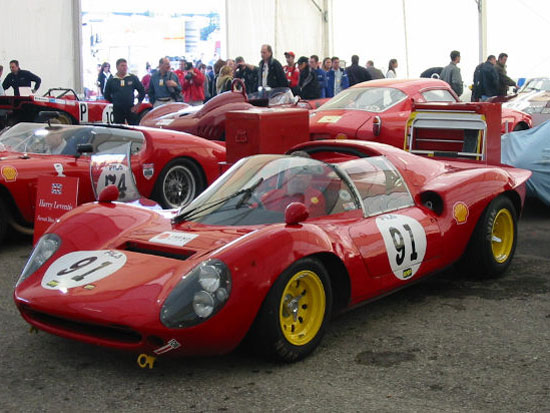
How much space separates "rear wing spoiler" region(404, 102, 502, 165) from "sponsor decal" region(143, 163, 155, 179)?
257cm

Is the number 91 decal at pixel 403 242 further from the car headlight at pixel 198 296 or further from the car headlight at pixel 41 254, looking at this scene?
the car headlight at pixel 41 254

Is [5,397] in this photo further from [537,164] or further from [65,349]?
[537,164]

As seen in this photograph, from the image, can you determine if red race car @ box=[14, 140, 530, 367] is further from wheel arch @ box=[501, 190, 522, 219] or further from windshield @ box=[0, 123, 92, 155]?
windshield @ box=[0, 123, 92, 155]

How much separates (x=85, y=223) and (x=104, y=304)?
38.0 inches

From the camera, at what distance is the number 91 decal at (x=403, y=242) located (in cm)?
461

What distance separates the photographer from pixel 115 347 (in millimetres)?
3637

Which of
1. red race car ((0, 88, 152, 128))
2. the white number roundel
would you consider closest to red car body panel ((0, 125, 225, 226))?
the white number roundel

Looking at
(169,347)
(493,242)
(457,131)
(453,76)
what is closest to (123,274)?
(169,347)

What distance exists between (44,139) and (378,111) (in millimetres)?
4403

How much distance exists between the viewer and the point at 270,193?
4.57 meters

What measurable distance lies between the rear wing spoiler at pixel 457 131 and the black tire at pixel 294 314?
12.2ft

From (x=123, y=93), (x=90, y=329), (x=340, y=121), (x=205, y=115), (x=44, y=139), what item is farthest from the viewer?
(x=123, y=93)

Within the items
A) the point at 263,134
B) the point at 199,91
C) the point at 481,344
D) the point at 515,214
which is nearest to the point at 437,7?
the point at 199,91

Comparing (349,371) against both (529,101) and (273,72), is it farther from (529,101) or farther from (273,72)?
(529,101)
